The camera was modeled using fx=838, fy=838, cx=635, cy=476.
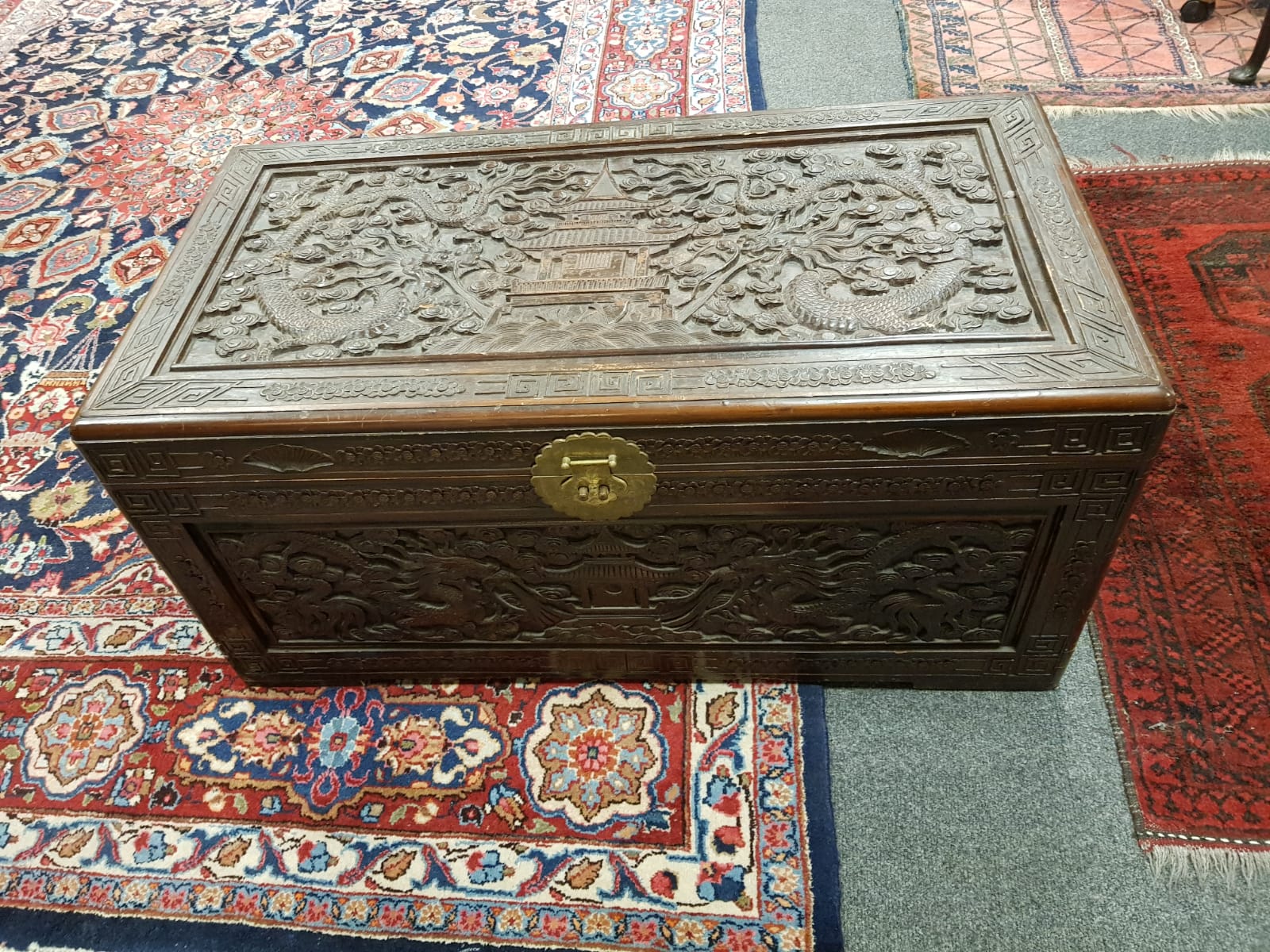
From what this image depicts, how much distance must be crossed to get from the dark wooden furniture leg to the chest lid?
58.3 inches

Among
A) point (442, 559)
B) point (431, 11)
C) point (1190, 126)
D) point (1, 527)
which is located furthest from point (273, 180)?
point (1190, 126)

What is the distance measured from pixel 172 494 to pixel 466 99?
1.92 m

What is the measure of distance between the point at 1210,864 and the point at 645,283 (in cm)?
109

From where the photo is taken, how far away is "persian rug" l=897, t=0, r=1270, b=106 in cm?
234

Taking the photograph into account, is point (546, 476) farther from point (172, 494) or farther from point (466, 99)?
point (466, 99)

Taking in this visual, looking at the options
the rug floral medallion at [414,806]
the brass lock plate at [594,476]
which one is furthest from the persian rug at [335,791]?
the brass lock plate at [594,476]

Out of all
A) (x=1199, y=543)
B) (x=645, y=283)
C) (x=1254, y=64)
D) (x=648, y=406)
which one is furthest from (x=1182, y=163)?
(x=648, y=406)

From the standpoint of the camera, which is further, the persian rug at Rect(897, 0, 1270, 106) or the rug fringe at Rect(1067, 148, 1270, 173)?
the persian rug at Rect(897, 0, 1270, 106)

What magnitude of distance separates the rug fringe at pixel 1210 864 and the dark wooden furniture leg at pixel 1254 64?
2161 mm

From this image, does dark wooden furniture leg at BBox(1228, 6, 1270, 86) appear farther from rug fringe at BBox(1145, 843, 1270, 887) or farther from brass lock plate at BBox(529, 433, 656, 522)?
brass lock plate at BBox(529, 433, 656, 522)

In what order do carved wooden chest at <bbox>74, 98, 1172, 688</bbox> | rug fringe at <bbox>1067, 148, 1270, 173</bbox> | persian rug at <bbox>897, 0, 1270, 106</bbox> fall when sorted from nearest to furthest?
carved wooden chest at <bbox>74, 98, 1172, 688</bbox> < rug fringe at <bbox>1067, 148, 1270, 173</bbox> < persian rug at <bbox>897, 0, 1270, 106</bbox>

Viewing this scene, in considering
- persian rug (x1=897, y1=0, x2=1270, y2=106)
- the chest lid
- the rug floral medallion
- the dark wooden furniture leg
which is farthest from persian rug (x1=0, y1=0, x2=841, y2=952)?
the dark wooden furniture leg

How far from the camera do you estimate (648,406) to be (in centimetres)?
100

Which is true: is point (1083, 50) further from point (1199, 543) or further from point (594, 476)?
point (594, 476)
